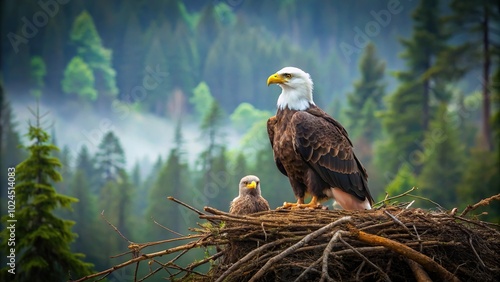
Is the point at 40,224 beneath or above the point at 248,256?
above

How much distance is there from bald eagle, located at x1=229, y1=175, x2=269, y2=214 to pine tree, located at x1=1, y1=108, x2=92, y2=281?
478cm

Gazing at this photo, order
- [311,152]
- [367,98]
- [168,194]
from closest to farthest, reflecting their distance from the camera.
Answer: [311,152] → [168,194] → [367,98]

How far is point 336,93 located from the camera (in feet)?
142

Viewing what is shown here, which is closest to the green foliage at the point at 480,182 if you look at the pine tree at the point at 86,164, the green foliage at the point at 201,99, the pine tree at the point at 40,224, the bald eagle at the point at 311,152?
the green foliage at the point at 201,99

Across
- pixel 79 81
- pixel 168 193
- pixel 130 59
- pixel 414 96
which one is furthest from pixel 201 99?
pixel 414 96

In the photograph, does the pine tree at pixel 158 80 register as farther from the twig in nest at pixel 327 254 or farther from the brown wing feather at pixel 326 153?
the twig in nest at pixel 327 254

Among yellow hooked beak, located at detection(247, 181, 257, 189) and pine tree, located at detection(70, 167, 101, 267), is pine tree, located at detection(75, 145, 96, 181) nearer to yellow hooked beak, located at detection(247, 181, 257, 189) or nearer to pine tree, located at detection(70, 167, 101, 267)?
pine tree, located at detection(70, 167, 101, 267)

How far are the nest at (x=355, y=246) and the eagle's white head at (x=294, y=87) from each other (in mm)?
1730

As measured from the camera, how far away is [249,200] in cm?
762

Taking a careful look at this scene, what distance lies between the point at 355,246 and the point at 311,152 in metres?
1.87

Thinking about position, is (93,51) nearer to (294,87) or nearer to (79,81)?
(79,81)

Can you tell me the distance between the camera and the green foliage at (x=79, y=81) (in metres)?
39.1

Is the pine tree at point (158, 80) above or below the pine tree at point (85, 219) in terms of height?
above

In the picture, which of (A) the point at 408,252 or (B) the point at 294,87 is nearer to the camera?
(A) the point at 408,252
